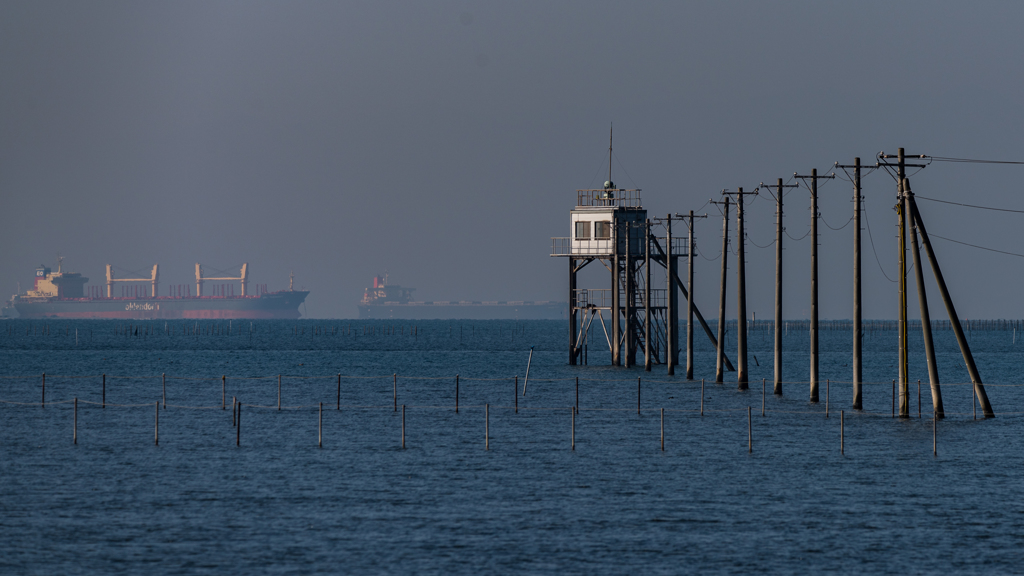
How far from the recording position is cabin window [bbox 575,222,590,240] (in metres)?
94.8

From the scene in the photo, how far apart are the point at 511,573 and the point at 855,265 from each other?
31616 millimetres

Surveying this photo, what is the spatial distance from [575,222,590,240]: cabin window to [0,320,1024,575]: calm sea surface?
2440 centimetres

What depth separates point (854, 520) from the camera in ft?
105


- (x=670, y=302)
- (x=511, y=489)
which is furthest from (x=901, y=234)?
(x=670, y=302)

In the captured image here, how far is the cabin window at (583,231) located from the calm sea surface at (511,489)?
80.1 feet

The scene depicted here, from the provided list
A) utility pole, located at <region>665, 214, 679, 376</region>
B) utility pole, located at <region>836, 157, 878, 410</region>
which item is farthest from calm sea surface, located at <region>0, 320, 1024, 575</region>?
utility pole, located at <region>665, 214, 679, 376</region>

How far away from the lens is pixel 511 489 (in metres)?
36.9

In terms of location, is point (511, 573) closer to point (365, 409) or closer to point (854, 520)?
point (854, 520)

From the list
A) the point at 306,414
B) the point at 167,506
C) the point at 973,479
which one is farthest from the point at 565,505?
the point at 306,414

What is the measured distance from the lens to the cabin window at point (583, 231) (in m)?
94.8

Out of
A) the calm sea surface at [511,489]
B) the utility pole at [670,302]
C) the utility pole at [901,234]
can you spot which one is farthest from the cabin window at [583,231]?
the utility pole at [901,234]

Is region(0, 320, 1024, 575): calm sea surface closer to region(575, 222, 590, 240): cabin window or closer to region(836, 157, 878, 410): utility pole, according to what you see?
region(836, 157, 878, 410): utility pole

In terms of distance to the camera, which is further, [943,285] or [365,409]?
[365,409]

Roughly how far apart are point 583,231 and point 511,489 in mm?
59454
